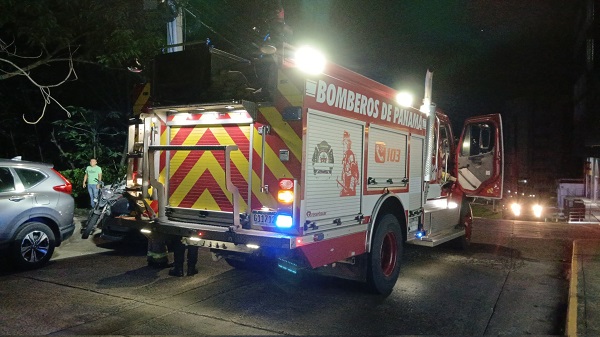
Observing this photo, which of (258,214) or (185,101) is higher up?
(185,101)

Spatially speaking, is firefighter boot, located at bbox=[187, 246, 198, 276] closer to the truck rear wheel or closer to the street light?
the street light

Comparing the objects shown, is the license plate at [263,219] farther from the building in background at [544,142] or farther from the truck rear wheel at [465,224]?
the building in background at [544,142]

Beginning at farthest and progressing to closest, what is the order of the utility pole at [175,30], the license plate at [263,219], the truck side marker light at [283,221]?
the utility pole at [175,30], the license plate at [263,219], the truck side marker light at [283,221]

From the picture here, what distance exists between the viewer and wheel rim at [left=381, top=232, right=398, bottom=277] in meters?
6.69

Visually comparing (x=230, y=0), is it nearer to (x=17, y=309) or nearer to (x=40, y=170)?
(x=40, y=170)

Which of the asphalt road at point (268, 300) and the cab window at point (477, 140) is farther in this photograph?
the cab window at point (477, 140)

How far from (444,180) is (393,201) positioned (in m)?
2.52

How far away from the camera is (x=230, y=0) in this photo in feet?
45.0

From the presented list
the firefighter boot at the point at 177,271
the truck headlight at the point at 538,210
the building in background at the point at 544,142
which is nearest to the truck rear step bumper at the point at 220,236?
the firefighter boot at the point at 177,271

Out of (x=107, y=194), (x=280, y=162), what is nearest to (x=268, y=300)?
(x=280, y=162)

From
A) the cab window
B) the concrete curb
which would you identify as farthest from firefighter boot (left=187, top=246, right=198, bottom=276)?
the cab window

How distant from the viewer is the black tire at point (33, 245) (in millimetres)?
6987

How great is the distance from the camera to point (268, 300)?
5965 mm

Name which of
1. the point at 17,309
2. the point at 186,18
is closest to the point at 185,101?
the point at 17,309
